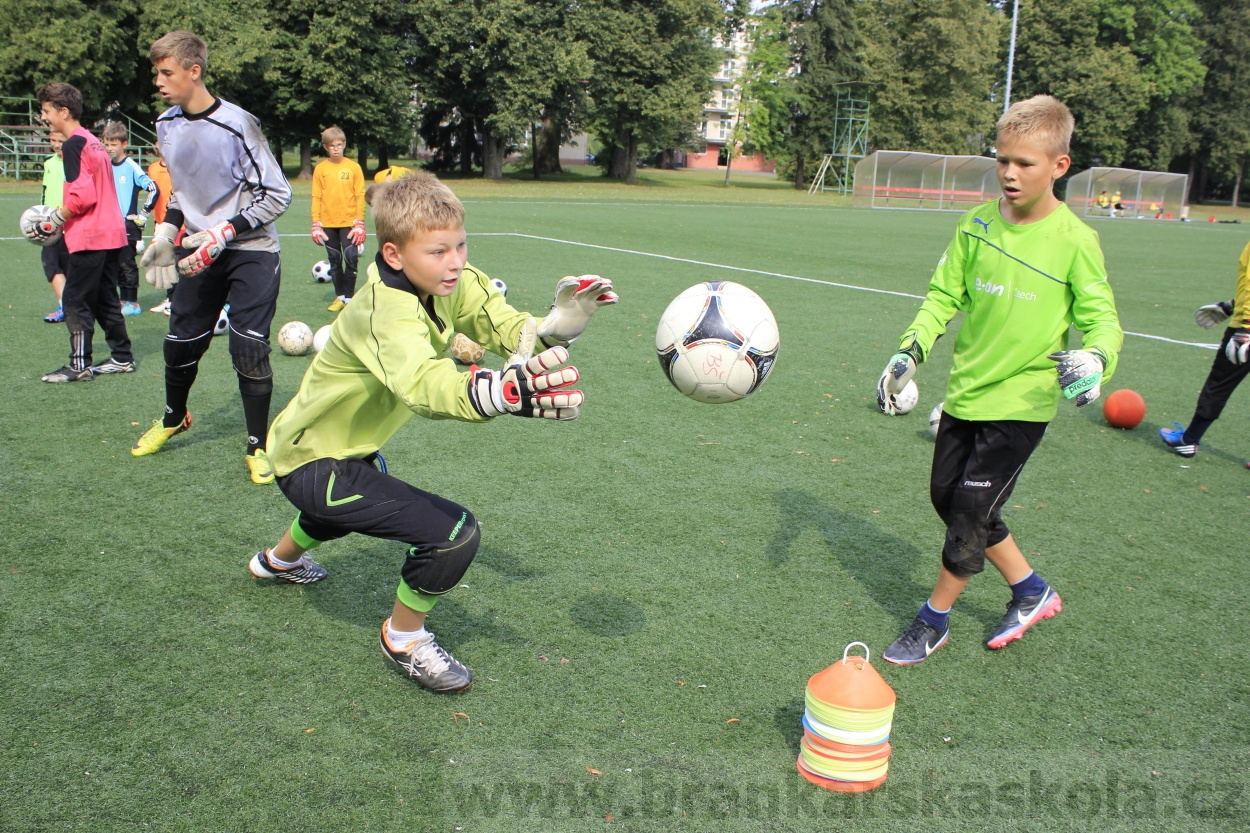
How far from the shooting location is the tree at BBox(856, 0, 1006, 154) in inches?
2309

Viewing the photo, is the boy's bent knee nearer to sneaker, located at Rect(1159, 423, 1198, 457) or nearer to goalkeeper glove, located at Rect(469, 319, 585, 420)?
goalkeeper glove, located at Rect(469, 319, 585, 420)

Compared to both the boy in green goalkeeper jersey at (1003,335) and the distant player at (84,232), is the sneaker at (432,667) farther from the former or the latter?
the distant player at (84,232)

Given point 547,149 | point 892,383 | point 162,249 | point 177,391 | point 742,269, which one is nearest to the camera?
point 892,383

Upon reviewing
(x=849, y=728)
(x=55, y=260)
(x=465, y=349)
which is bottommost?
(x=849, y=728)

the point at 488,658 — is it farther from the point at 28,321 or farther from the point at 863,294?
the point at 863,294

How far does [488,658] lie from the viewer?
3920 mm

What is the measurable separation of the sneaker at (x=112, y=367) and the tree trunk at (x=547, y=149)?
4663 centimetres

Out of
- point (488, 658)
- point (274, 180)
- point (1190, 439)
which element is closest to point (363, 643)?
point (488, 658)

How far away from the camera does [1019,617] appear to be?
4191mm

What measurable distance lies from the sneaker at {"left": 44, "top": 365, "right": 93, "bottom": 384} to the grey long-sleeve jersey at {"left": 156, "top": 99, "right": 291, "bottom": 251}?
280cm

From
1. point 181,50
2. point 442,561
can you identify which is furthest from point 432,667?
point 181,50

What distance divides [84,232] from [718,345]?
6295 mm

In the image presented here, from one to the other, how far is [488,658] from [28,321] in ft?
28.8

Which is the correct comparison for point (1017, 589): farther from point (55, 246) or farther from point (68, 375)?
point (55, 246)
